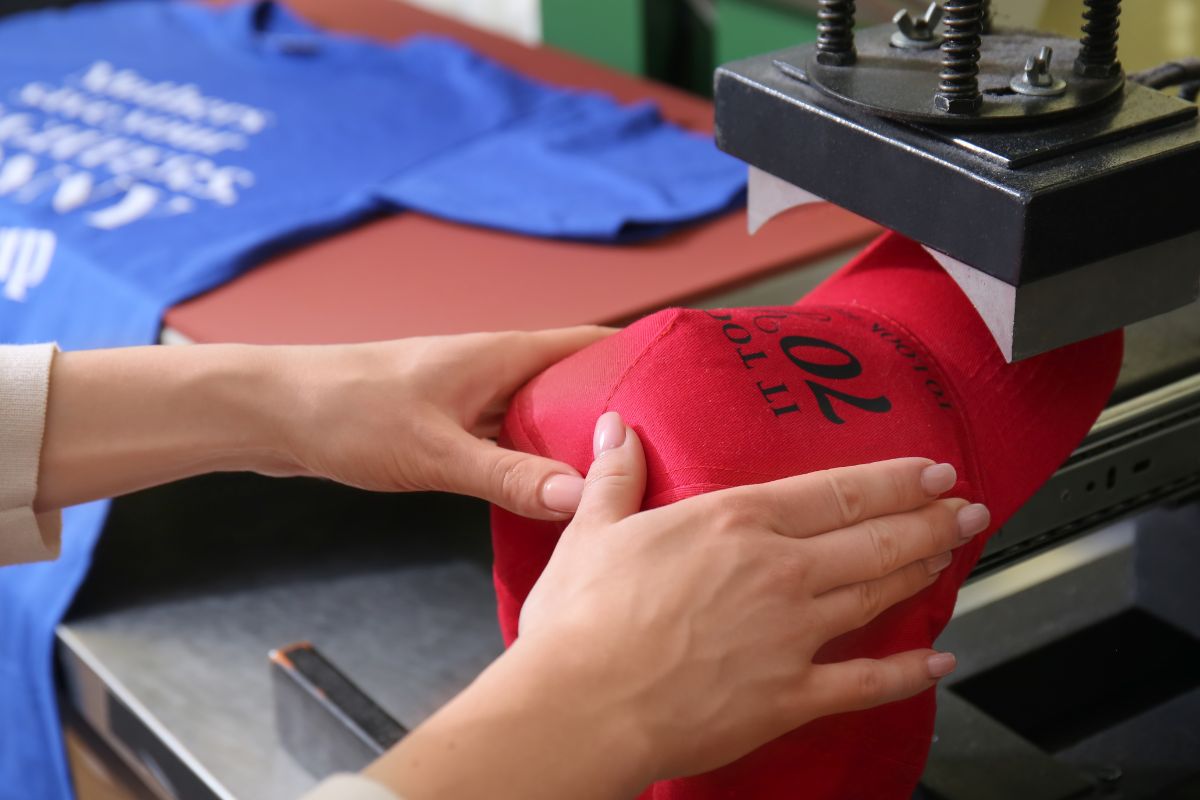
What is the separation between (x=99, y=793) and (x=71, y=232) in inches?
18.8

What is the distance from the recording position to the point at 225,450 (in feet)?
2.33

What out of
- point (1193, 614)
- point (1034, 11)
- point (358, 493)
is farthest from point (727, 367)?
point (358, 493)

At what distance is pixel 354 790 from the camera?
44 centimetres

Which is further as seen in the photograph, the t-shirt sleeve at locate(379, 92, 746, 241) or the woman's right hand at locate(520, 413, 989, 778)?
the t-shirt sleeve at locate(379, 92, 746, 241)

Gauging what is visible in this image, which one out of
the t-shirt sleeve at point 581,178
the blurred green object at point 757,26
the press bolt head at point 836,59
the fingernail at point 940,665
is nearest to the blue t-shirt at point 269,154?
the t-shirt sleeve at point 581,178

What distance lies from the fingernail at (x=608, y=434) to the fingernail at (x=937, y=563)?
14 cm

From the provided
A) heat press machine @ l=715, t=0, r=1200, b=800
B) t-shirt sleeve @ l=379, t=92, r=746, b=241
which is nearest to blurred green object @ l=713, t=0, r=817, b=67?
t-shirt sleeve @ l=379, t=92, r=746, b=241

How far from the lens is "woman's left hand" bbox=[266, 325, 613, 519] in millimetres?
673

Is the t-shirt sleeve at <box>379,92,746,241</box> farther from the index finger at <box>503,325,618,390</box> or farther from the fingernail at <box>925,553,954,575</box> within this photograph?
the fingernail at <box>925,553,954,575</box>

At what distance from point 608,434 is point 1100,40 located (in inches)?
10.4

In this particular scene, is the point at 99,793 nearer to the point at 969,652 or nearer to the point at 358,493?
the point at 358,493

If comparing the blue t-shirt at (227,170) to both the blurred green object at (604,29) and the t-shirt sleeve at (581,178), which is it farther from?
the blurred green object at (604,29)

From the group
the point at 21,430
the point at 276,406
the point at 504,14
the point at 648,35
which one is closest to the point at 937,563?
the point at 276,406

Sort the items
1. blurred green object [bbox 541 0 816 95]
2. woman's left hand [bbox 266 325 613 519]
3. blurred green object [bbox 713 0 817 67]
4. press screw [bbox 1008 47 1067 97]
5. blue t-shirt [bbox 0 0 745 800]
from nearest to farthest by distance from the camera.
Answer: press screw [bbox 1008 47 1067 97] → woman's left hand [bbox 266 325 613 519] → blue t-shirt [bbox 0 0 745 800] → blurred green object [bbox 713 0 817 67] → blurred green object [bbox 541 0 816 95]
